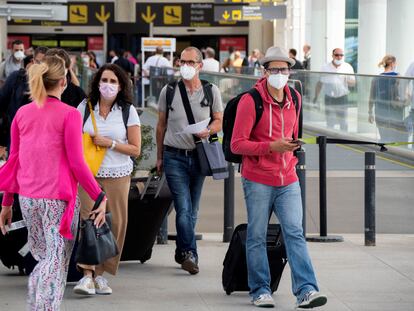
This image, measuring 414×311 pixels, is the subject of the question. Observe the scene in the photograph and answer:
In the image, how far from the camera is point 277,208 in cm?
800

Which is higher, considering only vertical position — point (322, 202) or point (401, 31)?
point (401, 31)

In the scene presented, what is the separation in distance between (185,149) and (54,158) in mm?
2890

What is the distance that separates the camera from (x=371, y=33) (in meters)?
32.0

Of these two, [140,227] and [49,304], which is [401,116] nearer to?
[140,227]

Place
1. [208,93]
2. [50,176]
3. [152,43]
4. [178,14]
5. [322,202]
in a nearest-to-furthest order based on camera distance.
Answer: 1. [50,176]
2. [208,93]
3. [322,202]
4. [152,43]
5. [178,14]

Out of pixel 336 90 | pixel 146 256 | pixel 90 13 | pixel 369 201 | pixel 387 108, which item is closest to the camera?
pixel 146 256

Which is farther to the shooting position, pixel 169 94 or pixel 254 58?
pixel 254 58

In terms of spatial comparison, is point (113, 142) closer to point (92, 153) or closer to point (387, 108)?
point (92, 153)

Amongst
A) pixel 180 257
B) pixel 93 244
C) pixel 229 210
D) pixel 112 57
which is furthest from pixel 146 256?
pixel 112 57

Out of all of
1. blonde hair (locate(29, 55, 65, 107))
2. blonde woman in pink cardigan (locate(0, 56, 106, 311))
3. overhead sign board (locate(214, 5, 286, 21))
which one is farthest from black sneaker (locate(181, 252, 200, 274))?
overhead sign board (locate(214, 5, 286, 21))

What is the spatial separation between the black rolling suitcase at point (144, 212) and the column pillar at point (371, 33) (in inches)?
896

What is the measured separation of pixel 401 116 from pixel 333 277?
11082 millimetres

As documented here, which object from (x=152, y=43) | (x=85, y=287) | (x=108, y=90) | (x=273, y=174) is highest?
(x=152, y=43)

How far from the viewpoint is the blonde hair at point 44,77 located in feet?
21.5
